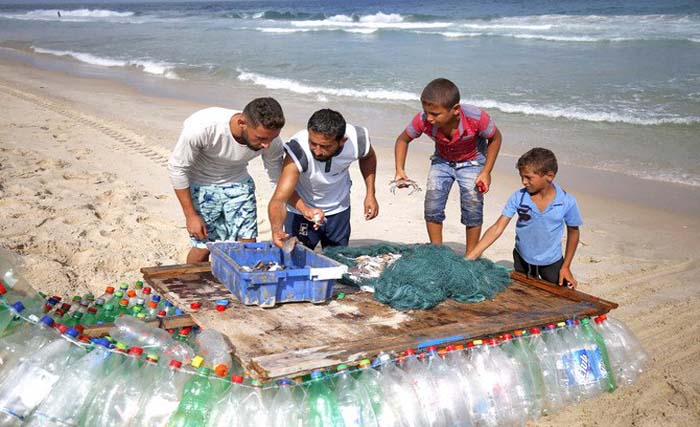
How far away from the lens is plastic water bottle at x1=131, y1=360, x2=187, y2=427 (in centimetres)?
356

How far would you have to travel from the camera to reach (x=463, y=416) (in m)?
3.98

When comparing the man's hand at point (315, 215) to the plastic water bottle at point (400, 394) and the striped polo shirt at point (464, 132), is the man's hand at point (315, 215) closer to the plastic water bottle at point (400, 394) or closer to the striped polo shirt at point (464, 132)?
the striped polo shirt at point (464, 132)

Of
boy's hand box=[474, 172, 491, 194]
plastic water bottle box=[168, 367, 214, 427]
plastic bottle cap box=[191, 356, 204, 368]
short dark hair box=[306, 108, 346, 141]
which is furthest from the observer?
boy's hand box=[474, 172, 491, 194]

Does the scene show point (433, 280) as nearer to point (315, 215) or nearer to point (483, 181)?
point (315, 215)

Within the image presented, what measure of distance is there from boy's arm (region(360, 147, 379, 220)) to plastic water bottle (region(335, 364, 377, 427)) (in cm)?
175

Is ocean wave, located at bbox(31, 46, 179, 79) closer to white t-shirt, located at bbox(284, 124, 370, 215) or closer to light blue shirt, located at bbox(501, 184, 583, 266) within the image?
white t-shirt, located at bbox(284, 124, 370, 215)

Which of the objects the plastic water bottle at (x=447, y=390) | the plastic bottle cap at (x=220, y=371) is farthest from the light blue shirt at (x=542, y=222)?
the plastic bottle cap at (x=220, y=371)

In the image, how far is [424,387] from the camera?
3.92 metres

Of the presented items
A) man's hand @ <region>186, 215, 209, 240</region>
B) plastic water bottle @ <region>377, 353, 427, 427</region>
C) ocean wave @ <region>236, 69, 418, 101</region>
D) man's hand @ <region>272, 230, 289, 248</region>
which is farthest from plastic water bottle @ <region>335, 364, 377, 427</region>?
ocean wave @ <region>236, 69, 418, 101</region>

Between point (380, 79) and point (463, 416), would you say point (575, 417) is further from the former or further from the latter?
point (380, 79)

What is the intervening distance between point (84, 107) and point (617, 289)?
10783mm

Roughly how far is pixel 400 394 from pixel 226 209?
216 centimetres

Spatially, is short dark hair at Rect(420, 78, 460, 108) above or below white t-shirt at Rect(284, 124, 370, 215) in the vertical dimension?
above

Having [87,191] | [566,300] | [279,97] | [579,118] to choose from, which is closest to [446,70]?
[279,97]
